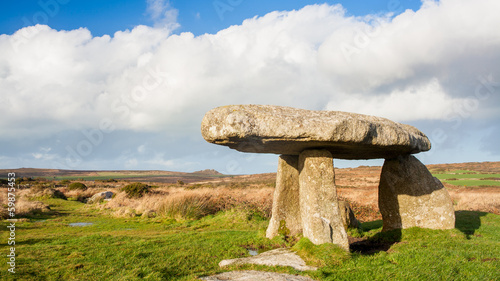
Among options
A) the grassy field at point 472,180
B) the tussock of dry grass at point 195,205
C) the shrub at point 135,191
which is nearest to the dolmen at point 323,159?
the tussock of dry grass at point 195,205

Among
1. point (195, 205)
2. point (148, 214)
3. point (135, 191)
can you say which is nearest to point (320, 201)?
point (195, 205)

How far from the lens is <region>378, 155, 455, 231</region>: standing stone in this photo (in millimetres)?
9305

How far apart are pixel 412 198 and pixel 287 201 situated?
4.03 metres

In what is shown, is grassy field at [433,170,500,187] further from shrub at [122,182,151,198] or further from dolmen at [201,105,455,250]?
shrub at [122,182,151,198]

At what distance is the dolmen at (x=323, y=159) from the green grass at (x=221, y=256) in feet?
1.86

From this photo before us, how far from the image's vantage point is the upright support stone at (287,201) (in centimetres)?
919

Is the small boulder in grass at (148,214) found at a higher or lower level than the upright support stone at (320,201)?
lower

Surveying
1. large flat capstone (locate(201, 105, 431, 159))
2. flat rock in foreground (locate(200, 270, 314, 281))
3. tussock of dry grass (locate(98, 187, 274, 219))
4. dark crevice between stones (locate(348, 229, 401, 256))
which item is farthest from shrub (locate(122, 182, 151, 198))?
flat rock in foreground (locate(200, 270, 314, 281))

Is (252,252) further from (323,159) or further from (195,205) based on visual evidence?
(195,205)

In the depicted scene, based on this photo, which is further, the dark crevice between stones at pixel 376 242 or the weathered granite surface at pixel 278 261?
the dark crevice between stones at pixel 376 242

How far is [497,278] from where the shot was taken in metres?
5.36

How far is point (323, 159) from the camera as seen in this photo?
7.64m

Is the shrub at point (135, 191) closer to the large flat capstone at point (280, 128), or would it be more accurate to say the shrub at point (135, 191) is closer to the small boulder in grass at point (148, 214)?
the small boulder in grass at point (148, 214)

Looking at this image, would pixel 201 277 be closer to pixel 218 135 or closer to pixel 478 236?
pixel 218 135
